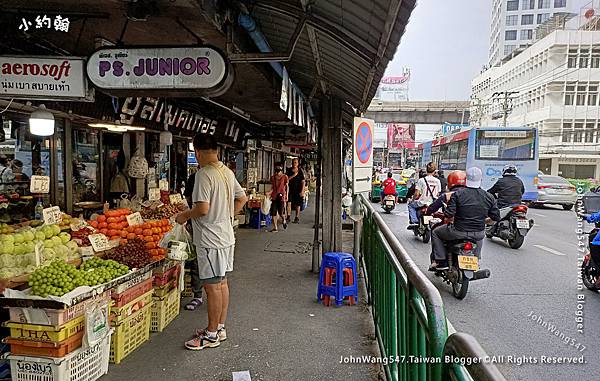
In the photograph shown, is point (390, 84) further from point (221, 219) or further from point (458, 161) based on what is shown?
point (221, 219)

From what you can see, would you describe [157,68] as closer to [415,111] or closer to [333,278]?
[333,278]

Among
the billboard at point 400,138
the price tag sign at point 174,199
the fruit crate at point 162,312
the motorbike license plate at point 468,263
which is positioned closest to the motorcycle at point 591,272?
the motorbike license plate at point 468,263

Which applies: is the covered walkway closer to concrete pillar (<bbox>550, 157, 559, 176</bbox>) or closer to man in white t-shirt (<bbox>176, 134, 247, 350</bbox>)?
man in white t-shirt (<bbox>176, 134, 247, 350</bbox>)

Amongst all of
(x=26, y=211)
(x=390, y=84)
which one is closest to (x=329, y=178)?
(x=26, y=211)

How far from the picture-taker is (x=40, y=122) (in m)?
5.21

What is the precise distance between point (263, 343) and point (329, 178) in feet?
10.0

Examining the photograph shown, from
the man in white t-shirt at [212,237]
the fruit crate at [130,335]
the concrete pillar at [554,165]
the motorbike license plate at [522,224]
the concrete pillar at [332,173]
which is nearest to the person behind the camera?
the fruit crate at [130,335]

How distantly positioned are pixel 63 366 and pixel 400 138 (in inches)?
2735

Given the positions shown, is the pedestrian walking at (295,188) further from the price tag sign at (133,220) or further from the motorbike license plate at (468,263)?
the price tag sign at (133,220)

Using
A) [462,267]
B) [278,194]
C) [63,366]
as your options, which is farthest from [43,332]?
[278,194]

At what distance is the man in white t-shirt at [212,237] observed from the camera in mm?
4199

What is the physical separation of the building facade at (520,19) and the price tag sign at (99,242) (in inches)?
3278

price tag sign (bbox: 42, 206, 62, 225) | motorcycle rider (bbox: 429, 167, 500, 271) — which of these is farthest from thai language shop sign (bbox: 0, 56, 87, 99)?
motorcycle rider (bbox: 429, 167, 500, 271)

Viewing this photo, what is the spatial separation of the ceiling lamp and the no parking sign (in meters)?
3.91
